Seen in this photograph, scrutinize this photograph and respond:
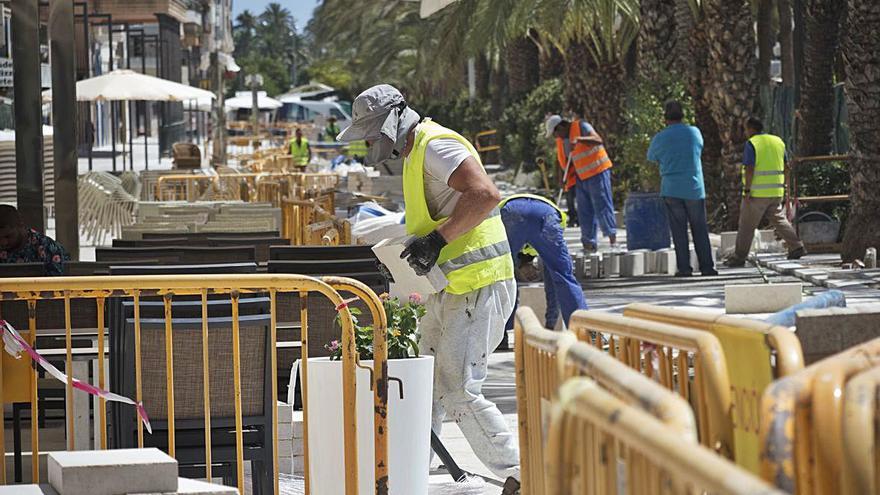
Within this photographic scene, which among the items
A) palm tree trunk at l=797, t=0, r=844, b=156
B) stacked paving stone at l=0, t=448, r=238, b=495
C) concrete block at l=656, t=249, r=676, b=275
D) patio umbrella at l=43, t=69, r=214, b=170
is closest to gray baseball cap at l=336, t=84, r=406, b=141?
stacked paving stone at l=0, t=448, r=238, b=495

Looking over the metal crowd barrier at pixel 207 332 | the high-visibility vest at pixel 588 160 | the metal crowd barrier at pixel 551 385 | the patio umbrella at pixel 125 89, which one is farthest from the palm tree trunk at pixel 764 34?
the metal crowd barrier at pixel 551 385

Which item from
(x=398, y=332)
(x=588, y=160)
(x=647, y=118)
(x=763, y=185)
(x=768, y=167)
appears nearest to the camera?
(x=398, y=332)

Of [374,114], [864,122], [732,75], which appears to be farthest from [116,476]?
[732,75]

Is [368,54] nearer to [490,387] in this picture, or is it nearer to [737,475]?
[490,387]

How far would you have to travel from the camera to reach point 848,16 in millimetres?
16453

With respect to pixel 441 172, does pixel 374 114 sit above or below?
above

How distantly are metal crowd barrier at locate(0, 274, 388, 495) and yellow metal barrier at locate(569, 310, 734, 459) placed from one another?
1.52 metres

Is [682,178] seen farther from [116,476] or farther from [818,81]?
[116,476]

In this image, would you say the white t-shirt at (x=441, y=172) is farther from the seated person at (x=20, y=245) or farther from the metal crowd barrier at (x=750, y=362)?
the seated person at (x=20, y=245)

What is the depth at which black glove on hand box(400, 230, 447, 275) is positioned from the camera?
6406mm

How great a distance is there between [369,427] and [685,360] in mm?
2477

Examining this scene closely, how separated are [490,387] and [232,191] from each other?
1241 centimetres

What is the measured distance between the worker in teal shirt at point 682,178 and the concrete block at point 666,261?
0.68 m

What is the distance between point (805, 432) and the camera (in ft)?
9.03
